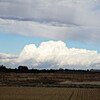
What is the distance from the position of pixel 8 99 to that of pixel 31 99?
3.25 meters

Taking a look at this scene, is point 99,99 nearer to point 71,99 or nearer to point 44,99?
point 71,99

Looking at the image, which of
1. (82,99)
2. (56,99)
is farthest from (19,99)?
(82,99)

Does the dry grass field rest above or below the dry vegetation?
below

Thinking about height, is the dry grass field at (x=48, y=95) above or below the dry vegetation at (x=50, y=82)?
below

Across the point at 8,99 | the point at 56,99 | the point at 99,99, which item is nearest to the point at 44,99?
the point at 56,99

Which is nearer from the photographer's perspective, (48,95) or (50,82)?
(48,95)

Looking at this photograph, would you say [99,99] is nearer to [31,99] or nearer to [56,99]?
[56,99]

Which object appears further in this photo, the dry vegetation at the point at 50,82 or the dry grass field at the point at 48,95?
the dry vegetation at the point at 50,82

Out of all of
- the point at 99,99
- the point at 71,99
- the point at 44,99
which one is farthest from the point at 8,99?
the point at 99,99

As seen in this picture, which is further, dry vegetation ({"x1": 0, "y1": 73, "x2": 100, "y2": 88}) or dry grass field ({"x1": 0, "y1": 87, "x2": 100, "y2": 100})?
dry vegetation ({"x1": 0, "y1": 73, "x2": 100, "y2": 88})

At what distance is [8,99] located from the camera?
4425 centimetres

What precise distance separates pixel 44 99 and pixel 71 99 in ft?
12.7

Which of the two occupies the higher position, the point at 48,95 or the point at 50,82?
the point at 50,82

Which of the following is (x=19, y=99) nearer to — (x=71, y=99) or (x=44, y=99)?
(x=44, y=99)
